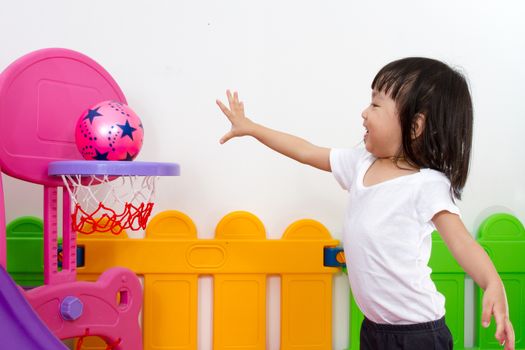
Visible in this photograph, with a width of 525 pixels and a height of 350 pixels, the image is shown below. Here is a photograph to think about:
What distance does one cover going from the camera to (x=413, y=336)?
992 millimetres

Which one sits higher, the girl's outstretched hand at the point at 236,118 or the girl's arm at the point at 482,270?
the girl's outstretched hand at the point at 236,118

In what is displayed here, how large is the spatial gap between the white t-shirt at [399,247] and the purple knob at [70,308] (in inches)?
19.6

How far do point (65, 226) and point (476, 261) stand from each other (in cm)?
74

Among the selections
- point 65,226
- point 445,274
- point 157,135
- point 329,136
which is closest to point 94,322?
point 65,226

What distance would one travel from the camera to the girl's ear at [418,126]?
1024 mm

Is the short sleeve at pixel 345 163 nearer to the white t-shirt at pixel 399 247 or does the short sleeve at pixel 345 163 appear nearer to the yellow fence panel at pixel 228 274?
the white t-shirt at pixel 399 247

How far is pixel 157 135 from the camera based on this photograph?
1.38m

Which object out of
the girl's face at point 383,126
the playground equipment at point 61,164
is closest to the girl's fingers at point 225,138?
the playground equipment at point 61,164

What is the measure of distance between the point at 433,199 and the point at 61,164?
0.61 metres

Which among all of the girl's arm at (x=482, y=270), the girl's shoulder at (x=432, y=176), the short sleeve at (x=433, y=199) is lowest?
the girl's arm at (x=482, y=270)

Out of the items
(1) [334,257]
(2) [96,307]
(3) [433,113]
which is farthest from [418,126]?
(2) [96,307]

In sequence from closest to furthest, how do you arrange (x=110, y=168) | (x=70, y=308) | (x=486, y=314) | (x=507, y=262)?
(x=486, y=314) → (x=110, y=168) → (x=70, y=308) → (x=507, y=262)

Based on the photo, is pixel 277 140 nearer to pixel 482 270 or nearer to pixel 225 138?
pixel 225 138

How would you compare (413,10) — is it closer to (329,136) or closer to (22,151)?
(329,136)
